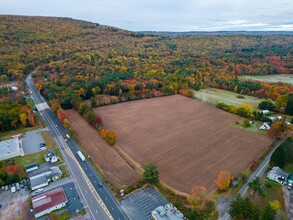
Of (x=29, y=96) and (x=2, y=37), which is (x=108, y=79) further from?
(x=2, y=37)

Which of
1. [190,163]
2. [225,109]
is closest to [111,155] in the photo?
[190,163]

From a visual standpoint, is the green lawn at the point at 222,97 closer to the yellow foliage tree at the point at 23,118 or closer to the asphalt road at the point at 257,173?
the asphalt road at the point at 257,173

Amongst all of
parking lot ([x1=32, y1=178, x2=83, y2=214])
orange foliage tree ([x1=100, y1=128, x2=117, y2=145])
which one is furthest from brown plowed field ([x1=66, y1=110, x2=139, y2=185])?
parking lot ([x1=32, y1=178, x2=83, y2=214])

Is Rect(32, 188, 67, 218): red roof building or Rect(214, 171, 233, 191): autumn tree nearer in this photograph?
Rect(32, 188, 67, 218): red roof building

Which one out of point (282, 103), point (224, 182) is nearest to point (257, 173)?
point (224, 182)

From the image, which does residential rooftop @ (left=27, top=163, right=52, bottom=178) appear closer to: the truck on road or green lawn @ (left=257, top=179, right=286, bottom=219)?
the truck on road

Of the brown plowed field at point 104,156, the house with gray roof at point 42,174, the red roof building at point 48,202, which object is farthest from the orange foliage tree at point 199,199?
the house with gray roof at point 42,174

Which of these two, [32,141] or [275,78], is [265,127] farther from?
[275,78]
